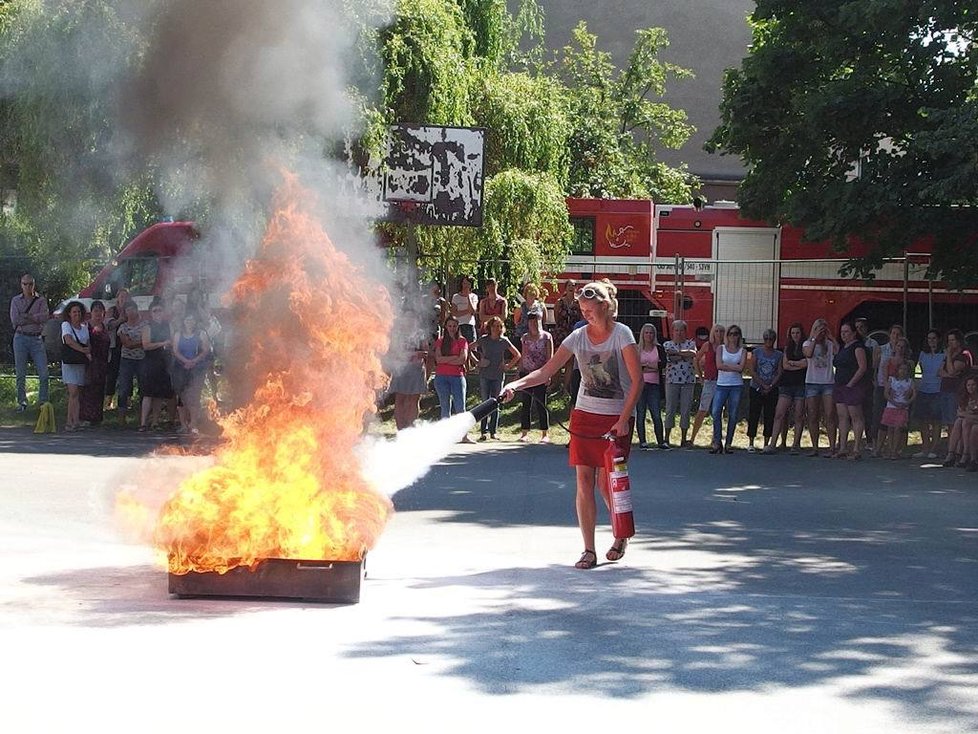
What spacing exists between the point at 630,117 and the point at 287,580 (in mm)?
35803

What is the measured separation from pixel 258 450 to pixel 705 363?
11.1 metres

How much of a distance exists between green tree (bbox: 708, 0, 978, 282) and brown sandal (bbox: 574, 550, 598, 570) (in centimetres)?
949

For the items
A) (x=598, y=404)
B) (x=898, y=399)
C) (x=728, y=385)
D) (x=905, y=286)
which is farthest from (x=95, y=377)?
(x=905, y=286)

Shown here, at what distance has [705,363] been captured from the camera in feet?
59.8

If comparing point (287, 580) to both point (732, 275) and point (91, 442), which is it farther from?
point (732, 275)

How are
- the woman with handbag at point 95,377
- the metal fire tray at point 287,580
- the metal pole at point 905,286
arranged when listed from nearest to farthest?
the metal fire tray at point 287,580
the woman with handbag at point 95,377
the metal pole at point 905,286

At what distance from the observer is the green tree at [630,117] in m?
37.8

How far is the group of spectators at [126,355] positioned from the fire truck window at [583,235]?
8004 millimetres

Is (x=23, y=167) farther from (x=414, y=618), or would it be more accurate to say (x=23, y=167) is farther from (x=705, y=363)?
(x=414, y=618)

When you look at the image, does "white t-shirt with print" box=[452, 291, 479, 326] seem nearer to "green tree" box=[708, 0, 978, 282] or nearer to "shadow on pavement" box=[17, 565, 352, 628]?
"green tree" box=[708, 0, 978, 282]

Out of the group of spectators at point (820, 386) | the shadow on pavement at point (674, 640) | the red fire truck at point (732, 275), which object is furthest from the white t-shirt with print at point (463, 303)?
the shadow on pavement at point (674, 640)

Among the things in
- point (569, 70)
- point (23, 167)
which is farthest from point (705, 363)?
point (569, 70)

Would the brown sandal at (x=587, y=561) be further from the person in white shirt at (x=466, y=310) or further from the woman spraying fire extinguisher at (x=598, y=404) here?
the person in white shirt at (x=466, y=310)

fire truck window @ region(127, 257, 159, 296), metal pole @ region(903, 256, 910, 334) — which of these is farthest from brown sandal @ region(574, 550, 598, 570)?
fire truck window @ region(127, 257, 159, 296)
